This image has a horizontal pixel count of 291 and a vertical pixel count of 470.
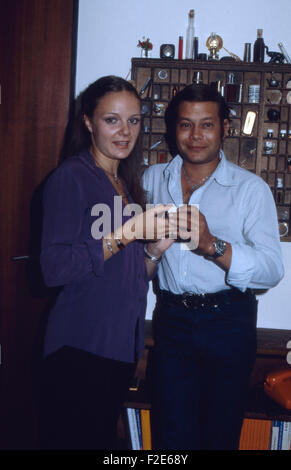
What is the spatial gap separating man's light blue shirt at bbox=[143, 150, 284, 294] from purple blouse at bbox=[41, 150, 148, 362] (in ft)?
0.97

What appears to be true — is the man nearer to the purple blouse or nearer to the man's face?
the man's face

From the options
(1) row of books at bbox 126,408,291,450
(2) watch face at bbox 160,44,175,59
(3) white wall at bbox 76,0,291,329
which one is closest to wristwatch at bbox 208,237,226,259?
(1) row of books at bbox 126,408,291,450

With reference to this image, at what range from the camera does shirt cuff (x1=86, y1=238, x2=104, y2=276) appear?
1.18m

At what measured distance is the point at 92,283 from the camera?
1255 mm

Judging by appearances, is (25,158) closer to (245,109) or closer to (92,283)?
(92,283)

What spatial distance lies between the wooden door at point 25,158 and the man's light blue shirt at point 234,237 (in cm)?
85

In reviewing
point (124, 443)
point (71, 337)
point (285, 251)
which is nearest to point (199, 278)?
point (71, 337)

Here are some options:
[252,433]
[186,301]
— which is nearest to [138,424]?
[252,433]

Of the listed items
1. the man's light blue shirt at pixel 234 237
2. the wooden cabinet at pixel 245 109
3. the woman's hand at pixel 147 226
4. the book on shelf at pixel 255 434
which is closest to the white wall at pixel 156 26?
the wooden cabinet at pixel 245 109

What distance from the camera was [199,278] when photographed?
62.1 inches

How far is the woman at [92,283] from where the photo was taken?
1188 millimetres

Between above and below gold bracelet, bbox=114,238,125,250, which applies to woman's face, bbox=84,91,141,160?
above
